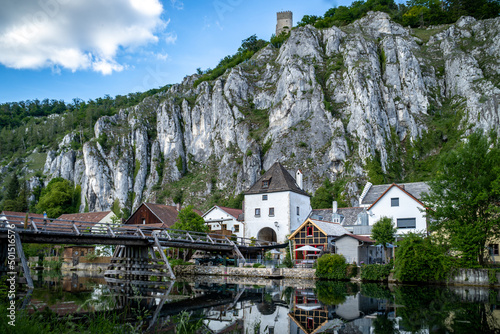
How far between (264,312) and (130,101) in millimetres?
146144

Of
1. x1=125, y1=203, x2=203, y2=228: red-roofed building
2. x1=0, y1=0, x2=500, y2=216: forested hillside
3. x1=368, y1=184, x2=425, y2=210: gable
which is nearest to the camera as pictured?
x1=368, y1=184, x2=425, y2=210: gable

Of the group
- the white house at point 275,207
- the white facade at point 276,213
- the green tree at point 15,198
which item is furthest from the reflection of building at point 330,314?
the green tree at point 15,198

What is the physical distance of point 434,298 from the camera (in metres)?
19.2

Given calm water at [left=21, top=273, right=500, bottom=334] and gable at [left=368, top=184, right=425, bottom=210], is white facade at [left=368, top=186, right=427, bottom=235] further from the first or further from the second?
calm water at [left=21, top=273, right=500, bottom=334]

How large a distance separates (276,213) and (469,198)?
24987mm

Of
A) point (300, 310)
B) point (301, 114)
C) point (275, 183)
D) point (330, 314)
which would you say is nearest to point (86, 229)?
point (300, 310)

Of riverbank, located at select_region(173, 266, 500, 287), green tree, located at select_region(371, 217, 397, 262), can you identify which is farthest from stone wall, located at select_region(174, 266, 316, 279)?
green tree, located at select_region(371, 217, 397, 262)

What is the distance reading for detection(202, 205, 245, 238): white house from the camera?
170ft

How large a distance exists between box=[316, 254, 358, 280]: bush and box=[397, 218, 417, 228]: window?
12059 mm

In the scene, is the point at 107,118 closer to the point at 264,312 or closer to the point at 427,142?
the point at 427,142

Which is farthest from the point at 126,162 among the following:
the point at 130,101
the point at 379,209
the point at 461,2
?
the point at 461,2

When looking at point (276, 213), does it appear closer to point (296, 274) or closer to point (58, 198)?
point (296, 274)

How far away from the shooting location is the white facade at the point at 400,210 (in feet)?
131

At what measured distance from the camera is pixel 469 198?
26.3m
